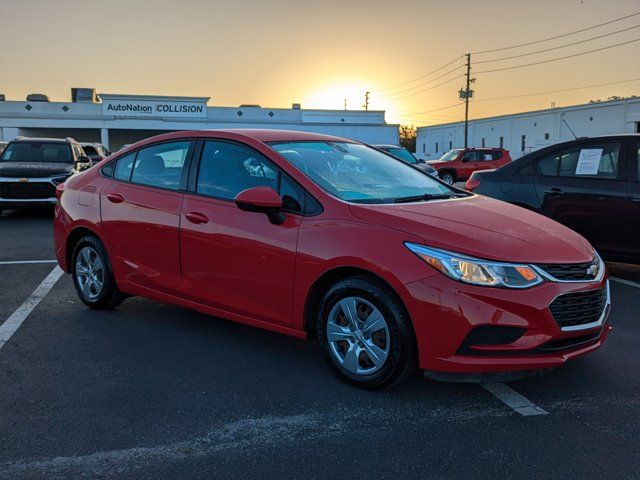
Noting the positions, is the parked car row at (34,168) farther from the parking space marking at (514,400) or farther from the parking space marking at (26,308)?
the parking space marking at (514,400)

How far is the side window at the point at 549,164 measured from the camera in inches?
282

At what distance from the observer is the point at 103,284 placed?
5.46 meters

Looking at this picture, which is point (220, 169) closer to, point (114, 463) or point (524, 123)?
point (114, 463)

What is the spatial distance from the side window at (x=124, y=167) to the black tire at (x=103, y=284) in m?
0.63

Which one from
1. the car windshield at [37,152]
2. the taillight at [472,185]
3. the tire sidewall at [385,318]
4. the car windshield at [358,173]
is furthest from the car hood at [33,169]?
the tire sidewall at [385,318]

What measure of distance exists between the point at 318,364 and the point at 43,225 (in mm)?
9606

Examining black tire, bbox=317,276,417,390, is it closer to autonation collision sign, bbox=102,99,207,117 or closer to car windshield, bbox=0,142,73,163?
car windshield, bbox=0,142,73,163

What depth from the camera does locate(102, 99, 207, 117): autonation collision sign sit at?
4019 centimetres

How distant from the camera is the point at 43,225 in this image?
474 inches

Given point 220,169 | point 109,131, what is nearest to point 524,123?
point 109,131

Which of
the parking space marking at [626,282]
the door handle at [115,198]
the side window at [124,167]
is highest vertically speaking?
the side window at [124,167]

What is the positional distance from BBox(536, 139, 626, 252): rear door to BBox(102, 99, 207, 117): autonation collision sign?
36.5 meters

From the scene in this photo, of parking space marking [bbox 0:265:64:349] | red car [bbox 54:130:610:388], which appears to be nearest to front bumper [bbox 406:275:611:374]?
red car [bbox 54:130:610:388]

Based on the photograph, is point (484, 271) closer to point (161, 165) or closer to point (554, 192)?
point (161, 165)
